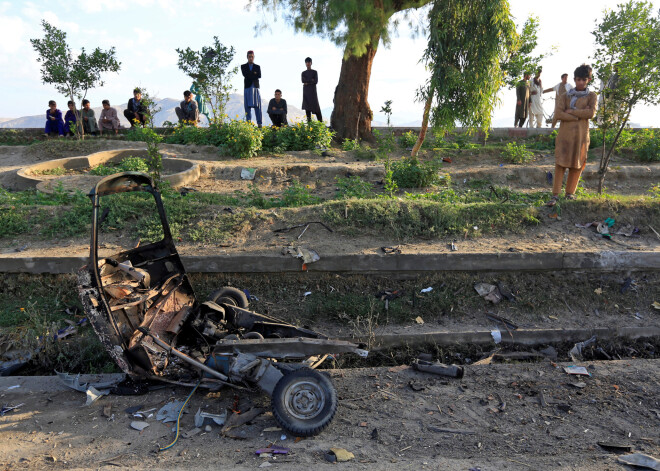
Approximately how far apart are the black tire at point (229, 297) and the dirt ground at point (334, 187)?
993 mm

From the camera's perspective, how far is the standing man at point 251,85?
13.5m

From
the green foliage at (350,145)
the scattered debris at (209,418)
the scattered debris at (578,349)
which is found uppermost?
the green foliage at (350,145)

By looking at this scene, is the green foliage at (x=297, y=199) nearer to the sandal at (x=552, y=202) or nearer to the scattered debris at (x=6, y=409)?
the sandal at (x=552, y=202)

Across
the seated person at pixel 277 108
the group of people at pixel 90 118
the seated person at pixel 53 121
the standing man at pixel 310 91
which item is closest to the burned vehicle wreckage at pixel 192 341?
the seated person at pixel 277 108

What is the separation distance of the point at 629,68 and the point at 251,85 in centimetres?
960

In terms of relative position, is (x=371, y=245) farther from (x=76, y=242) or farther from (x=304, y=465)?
(x=76, y=242)

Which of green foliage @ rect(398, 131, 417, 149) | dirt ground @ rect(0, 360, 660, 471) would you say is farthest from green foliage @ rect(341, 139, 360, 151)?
dirt ground @ rect(0, 360, 660, 471)

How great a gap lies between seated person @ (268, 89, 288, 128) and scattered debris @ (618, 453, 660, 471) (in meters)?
12.4

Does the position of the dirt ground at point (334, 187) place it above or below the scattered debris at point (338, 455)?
above

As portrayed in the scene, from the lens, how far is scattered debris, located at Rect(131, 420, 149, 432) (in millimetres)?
3816

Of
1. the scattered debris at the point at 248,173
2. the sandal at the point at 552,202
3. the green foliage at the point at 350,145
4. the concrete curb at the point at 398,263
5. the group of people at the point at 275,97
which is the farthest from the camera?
the group of people at the point at 275,97

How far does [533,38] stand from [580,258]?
12878mm

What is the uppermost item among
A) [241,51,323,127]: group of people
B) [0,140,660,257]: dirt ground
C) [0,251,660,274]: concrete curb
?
[241,51,323,127]: group of people

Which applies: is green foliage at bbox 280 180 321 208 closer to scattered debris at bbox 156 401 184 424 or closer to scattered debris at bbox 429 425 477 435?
scattered debris at bbox 156 401 184 424
